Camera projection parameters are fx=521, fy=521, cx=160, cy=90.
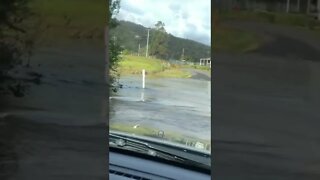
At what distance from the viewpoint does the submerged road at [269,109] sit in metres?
2.30

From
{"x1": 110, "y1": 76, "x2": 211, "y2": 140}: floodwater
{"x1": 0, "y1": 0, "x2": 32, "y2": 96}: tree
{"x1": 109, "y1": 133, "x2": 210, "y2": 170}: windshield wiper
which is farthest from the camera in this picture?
{"x1": 109, "y1": 133, "x2": 210, "y2": 170}: windshield wiper

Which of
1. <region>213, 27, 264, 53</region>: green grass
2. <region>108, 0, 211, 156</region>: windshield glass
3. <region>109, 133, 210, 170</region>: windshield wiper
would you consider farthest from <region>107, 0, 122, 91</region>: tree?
<region>213, 27, 264, 53</region>: green grass

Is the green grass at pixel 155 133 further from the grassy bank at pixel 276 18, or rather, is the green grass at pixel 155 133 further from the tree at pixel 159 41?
the grassy bank at pixel 276 18

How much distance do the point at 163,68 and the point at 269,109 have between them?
0.51m

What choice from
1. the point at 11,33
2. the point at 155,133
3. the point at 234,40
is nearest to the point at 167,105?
the point at 155,133

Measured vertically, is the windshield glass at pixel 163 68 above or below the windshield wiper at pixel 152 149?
above

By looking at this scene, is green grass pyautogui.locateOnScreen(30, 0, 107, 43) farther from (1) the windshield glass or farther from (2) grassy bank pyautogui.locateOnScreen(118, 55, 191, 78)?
(2) grassy bank pyautogui.locateOnScreen(118, 55, 191, 78)

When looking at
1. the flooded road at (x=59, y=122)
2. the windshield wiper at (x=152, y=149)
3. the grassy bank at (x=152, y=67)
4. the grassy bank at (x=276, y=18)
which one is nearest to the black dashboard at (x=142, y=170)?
the windshield wiper at (x=152, y=149)

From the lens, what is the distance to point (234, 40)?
2.29 m

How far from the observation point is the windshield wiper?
249 cm

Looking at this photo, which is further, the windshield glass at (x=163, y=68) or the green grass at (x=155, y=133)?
the green grass at (x=155, y=133)

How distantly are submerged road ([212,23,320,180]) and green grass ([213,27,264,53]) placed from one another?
0.03 m

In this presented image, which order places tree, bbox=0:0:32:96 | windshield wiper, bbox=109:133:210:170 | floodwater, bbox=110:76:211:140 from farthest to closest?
windshield wiper, bbox=109:133:210:170
floodwater, bbox=110:76:211:140
tree, bbox=0:0:32:96

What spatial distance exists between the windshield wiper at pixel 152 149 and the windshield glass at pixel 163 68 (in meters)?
0.07
